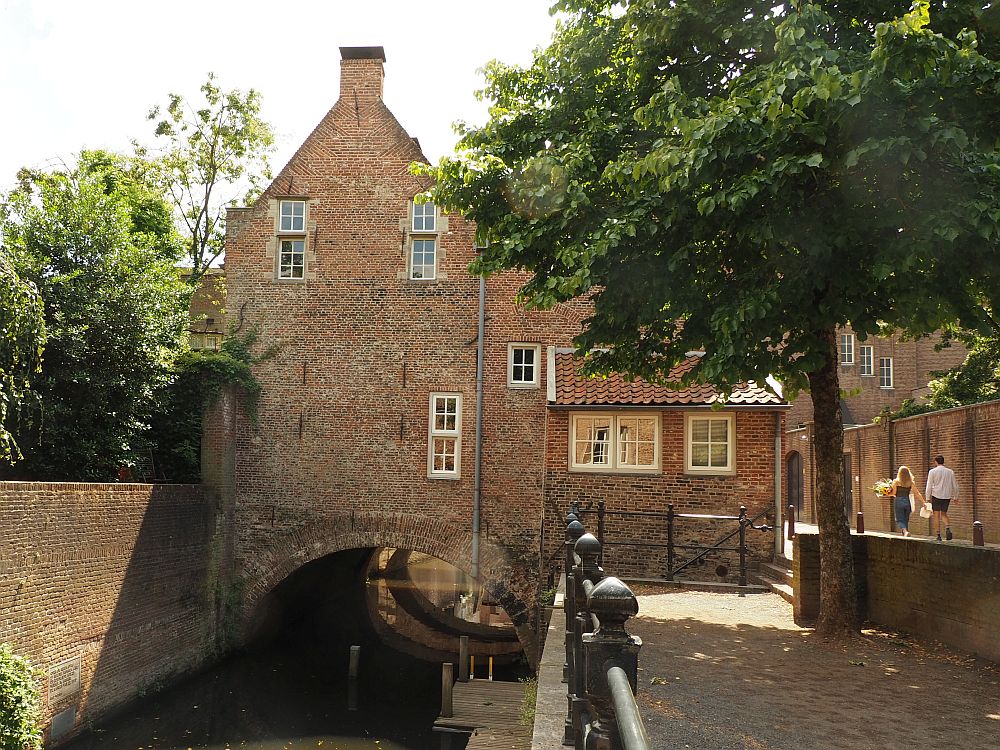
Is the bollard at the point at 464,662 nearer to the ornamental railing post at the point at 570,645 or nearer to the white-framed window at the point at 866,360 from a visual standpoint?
the ornamental railing post at the point at 570,645

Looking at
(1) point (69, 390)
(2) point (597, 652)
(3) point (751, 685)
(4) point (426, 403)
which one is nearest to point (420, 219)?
(4) point (426, 403)

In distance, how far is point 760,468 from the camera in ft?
50.1

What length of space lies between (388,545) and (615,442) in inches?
209

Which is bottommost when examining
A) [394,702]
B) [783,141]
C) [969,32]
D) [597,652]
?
[394,702]

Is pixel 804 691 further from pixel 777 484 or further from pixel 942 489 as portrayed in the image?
pixel 942 489

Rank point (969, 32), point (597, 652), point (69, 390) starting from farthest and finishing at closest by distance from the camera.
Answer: point (69, 390)
point (969, 32)
point (597, 652)

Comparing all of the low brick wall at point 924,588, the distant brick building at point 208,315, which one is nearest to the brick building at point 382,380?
the low brick wall at point 924,588

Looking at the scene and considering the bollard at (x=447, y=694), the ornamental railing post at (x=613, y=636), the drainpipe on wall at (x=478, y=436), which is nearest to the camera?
the ornamental railing post at (x=613, y=636)

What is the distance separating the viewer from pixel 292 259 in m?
18.3

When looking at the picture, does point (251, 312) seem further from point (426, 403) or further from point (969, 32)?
point (969, 32)

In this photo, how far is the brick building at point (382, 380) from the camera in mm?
16969

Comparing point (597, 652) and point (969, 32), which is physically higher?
point (969, 32)

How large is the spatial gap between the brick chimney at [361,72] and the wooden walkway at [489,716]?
12706 mm

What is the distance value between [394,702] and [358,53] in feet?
45.8
